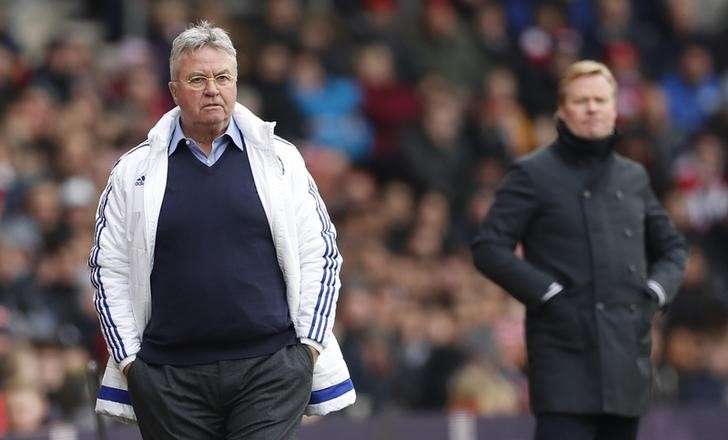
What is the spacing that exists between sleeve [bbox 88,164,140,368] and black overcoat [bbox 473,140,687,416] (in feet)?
5.96

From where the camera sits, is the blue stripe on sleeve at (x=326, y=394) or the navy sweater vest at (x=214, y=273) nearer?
the navy sweater vest at (x=214, y=273)

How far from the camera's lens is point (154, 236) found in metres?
6.69

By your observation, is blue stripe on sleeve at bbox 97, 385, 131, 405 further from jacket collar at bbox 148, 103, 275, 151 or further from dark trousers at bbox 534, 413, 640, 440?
dark trousers at bbox 534, 413, 640, 440

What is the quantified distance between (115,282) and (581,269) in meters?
2.12

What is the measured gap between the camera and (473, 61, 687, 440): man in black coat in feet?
25.8

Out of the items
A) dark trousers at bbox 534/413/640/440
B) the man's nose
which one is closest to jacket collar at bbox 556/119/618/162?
dark trousers at bbox 534/413/640/440

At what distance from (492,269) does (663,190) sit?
876 cm

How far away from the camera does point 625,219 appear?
805 centimetres

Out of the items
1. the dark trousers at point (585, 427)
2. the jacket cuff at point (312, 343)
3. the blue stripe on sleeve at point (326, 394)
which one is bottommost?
the dark trousers at point (585, 427)

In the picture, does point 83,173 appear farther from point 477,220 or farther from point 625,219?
point 625,219

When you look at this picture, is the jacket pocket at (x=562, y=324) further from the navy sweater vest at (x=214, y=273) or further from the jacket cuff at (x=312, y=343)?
the navy sweater vest at (x=214, y=273)

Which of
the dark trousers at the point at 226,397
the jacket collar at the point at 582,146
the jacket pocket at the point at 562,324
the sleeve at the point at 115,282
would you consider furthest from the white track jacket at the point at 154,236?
the jacket collar at the point at 582,146

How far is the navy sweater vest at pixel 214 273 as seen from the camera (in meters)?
6.64

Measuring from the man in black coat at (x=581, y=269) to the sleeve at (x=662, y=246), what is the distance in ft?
0.15
